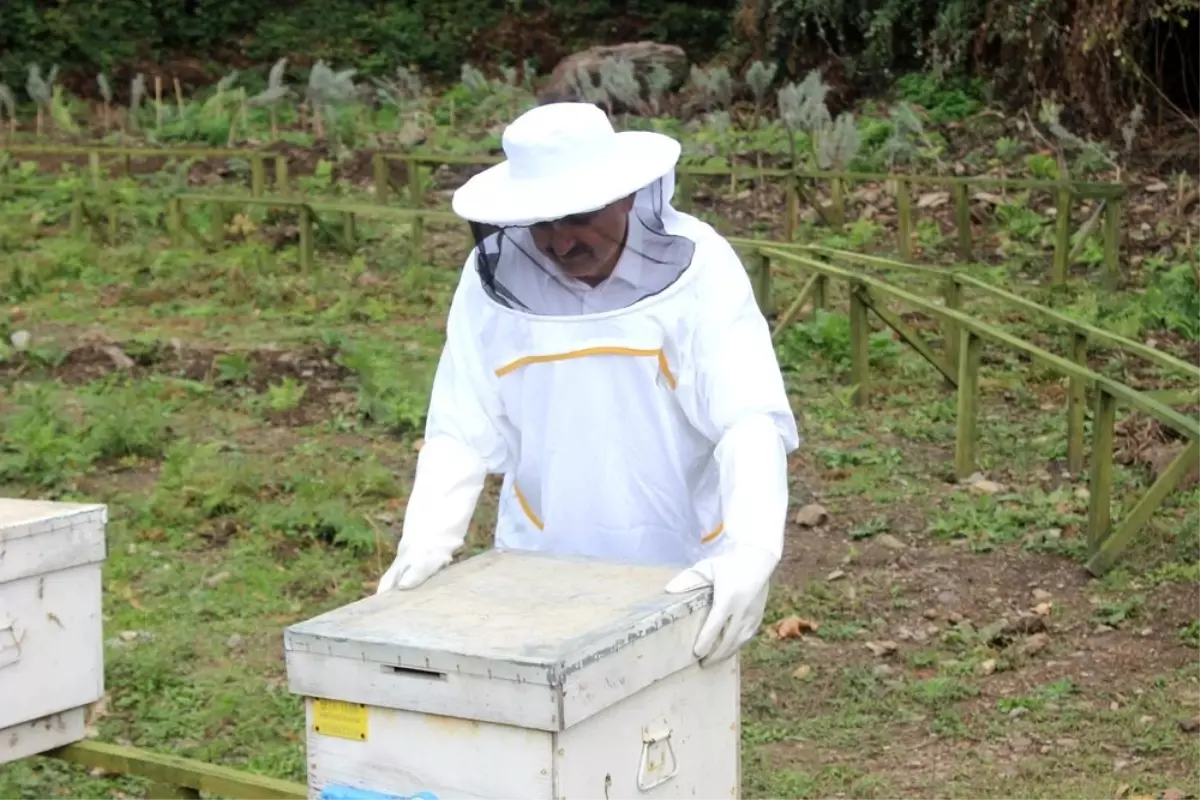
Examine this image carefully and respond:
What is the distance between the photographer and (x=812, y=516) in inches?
260

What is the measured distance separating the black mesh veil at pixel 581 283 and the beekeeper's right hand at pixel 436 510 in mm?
307

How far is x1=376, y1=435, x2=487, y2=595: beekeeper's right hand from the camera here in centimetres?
304

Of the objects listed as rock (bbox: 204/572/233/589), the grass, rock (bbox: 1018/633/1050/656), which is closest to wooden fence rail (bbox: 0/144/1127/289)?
the grass

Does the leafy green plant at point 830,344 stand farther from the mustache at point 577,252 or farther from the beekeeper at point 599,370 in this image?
the mustache at point 577,252

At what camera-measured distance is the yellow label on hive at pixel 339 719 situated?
2598mm

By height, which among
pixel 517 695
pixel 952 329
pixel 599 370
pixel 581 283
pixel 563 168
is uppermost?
pixel 563 168

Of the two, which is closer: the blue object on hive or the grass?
the blue object on hive

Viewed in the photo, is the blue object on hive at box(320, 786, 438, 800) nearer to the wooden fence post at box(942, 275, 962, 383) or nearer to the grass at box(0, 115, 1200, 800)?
the grass at box(0, 115, 1200, 800)

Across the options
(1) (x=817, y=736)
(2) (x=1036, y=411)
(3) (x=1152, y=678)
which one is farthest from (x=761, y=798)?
(2) (x=1036, y=411)

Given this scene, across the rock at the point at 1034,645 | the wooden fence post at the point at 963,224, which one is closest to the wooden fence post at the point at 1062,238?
the wooden fence post at the point at 963,224

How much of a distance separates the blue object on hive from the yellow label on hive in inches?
3.1

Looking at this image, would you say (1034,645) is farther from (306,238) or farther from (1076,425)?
(306,238)

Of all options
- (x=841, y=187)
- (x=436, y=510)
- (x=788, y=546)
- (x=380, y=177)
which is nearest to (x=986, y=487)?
(x=788, y=546)

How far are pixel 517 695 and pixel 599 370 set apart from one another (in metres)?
0.88
